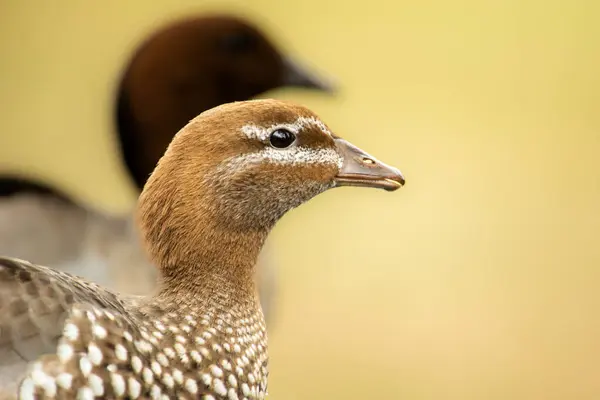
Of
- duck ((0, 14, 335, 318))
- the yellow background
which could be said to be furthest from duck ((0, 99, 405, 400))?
the yellow background

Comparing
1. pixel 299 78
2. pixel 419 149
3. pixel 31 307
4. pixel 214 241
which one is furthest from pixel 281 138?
pixel 419 149

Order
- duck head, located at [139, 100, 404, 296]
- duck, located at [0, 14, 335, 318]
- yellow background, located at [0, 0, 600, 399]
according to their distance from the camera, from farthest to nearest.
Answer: yellow background, located at [0, 0, 600, 399] → duck, located at [0, 14, 335, 318] → duck head, located at [139, 100, 404, 296]

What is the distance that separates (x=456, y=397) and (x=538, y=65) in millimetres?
851

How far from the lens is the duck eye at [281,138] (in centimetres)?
76

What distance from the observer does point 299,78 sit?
5.37 ft

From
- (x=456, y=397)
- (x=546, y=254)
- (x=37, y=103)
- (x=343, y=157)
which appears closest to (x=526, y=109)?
(x=546, y=254)

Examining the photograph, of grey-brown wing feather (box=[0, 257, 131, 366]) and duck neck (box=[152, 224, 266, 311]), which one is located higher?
duck neck (box=[152, 224, 266, 311])

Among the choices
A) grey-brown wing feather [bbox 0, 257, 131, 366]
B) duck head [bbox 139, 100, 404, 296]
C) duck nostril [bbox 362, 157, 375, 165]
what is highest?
duck nostril [bbox 362, 157, 375, 165]

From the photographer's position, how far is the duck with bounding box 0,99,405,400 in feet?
2.26

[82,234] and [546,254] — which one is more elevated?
[546,254]

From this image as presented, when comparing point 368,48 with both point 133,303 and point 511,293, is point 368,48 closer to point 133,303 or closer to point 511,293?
point 511,293

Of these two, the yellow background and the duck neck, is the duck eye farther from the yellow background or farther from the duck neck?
the yellow background

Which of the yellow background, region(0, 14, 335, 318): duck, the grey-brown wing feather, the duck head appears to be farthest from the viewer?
the yellow background

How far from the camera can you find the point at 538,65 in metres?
2.33
